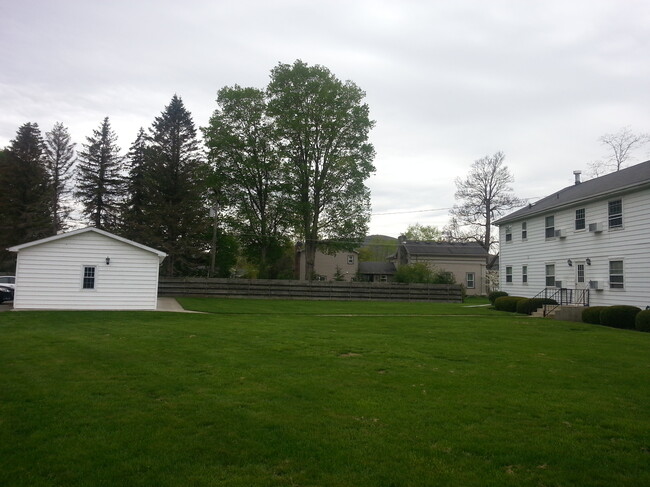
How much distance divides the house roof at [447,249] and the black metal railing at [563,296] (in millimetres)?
24604

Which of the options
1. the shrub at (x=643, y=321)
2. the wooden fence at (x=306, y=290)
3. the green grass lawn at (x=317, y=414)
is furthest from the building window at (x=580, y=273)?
the green grass lawn at (x=317, y=414)

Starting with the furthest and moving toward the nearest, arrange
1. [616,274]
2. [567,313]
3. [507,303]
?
[507,303], [567,313], [616,274]

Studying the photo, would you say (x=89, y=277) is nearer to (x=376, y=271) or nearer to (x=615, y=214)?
(x=615, y=214)

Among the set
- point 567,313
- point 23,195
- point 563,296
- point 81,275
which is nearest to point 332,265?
point 23,195

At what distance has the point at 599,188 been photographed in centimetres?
2277

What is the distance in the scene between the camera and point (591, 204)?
22.6m

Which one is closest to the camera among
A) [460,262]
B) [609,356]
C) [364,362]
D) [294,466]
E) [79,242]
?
[294,466]

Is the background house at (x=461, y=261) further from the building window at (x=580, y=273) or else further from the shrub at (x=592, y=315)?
the shrub at (x=592, y=315)

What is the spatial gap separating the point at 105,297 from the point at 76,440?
59.6ft

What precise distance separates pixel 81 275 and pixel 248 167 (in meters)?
20.8

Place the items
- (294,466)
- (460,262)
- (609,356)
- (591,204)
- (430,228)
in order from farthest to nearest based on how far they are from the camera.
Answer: (430,228) < (460,262) < (591,204) < (609,356) < (294,466)

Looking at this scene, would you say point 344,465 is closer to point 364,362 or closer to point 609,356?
point 364,362

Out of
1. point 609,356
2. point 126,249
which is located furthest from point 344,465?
point 126,249

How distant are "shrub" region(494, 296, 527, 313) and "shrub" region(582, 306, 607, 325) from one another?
5.34 metres
